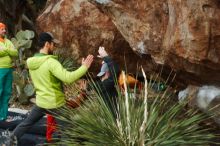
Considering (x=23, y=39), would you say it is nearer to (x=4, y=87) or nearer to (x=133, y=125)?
(x=4, y=87)

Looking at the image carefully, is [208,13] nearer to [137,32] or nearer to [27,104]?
[137,32]

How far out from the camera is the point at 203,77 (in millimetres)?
6945

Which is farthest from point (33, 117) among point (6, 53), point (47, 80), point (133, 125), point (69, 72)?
point (6, 53)

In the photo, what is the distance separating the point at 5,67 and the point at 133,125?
373 centimetres

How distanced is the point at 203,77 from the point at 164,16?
976mm

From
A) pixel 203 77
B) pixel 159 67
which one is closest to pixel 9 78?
pixel 159 67

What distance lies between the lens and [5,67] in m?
8.64

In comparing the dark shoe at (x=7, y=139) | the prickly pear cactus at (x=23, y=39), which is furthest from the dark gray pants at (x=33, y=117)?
the prickly pear cactus at (x=23, y=39)

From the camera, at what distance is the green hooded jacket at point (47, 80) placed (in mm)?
6324

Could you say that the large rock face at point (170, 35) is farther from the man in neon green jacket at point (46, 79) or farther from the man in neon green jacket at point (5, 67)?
the man in neon green jacket at point (5, 67)

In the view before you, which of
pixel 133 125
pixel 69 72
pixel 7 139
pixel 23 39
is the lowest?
pixel 7 139

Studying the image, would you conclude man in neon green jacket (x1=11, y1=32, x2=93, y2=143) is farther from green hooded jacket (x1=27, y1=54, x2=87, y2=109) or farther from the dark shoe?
the dark shoe

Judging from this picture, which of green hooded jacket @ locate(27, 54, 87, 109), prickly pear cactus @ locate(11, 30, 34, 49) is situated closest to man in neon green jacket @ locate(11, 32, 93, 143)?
green hooded jacket @ locate(27, 54, 87, 109)

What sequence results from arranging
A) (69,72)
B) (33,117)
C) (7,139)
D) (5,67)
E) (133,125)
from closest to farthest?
(133,125) → (69,72) → (33,117) → (7,139) → (5,67)
